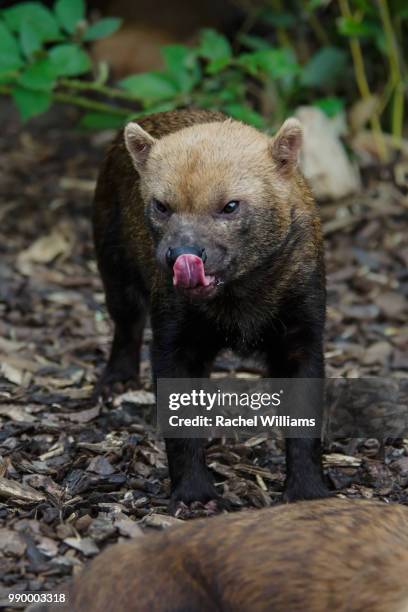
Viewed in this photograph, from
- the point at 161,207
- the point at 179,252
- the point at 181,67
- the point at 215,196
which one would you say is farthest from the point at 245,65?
the point at 179,252

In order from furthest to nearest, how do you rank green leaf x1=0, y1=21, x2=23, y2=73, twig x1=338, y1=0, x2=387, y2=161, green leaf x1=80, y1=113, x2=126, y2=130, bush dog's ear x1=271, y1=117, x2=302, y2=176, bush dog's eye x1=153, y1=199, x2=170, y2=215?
twig x1=338, y1=0, x2=387, y2=161 → green leaf x1=80, y1=113, x2=126, y2=130 → green leaf x1=0, y1=21, x2=23, y2=73 → bush dog's ear x1=271, y1=117, x2=302, y2=176 → bush dog's eye x1=153, y1=199, x2=170, y2=215

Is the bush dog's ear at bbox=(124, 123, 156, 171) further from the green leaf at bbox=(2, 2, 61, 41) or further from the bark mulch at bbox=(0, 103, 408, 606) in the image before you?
the green leaf at bbox=(2, 2, 61, 41)

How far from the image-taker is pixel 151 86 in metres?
9.95

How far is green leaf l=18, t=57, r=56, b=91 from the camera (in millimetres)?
9438

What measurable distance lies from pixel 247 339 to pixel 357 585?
248cm

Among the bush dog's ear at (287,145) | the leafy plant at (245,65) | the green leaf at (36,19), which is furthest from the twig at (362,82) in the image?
the bush dog's ear at (287,145)

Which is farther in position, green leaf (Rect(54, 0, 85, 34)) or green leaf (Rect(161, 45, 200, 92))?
green leaf (Rect(161, 45, 200, 92))

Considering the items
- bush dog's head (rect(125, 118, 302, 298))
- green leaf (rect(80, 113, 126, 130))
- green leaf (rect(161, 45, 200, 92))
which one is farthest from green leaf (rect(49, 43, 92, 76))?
bush dog's head (rect(125, 118, 302, 298))

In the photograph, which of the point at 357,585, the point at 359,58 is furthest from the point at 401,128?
the point at 357,585

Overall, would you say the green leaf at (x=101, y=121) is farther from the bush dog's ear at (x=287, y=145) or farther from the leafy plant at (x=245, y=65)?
the bush dog's ear at (x=287, y=145)

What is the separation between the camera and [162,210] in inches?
241

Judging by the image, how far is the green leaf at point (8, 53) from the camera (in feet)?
30.9

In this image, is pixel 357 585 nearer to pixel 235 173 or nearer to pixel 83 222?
pixel 235 173

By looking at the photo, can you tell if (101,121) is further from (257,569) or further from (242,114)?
(257,569)
